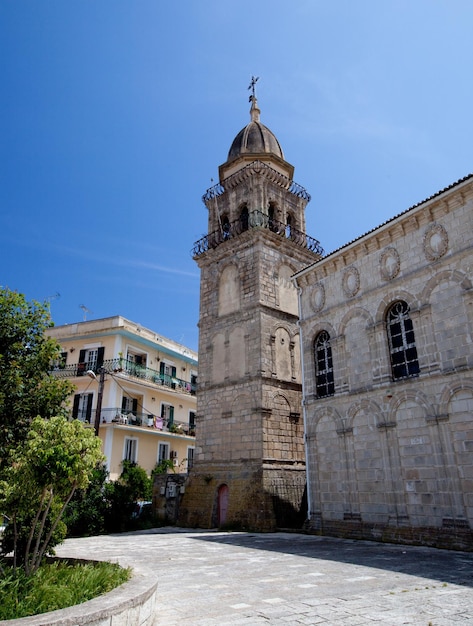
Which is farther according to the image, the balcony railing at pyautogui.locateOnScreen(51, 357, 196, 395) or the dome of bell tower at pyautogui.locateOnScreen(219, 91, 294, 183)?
the balcony railing at pyautogui.locateOnScreen(51, 357, 196, 395)

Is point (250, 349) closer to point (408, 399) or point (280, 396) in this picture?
point (280, 396)

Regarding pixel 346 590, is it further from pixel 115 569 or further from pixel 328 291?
pixel 328 291

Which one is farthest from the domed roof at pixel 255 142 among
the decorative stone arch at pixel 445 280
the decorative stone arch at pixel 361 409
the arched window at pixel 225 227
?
the decorative stone arch at pixel 361 409

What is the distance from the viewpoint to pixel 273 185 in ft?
85.9

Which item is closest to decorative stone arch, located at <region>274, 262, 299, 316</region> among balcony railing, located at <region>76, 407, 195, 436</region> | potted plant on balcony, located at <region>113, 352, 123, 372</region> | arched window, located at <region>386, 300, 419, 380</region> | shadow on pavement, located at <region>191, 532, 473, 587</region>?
arched window, located at <region>386, 300, 419, 380</region>

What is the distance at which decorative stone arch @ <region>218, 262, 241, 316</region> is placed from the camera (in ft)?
78.6

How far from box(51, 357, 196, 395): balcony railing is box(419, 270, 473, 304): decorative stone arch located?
58.7 ft

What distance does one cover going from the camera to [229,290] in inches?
963

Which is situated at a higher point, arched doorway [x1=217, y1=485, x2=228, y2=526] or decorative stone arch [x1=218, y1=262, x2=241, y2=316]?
decorative stone arch [x1=218, y1=262, x2=241, y2=316]

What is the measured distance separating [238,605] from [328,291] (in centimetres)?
1359

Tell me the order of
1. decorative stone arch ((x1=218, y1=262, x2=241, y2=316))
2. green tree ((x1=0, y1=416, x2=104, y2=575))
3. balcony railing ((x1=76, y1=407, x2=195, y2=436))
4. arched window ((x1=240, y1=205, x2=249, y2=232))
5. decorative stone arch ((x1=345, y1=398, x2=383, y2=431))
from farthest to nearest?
balcony railing ((x1=76, y1=407, x2=195, y2=436)) → arched window ((x1=240, y1=205, x2=249, y2=232)) → decorative stone arch ((x1=218, y1=262, x2=241, y2=316)) → decorative stone arch ((x1=345, y1=398, x2=383, y2=431)) → green tree ((x1=0, y1=416, x2=104, y2=575))

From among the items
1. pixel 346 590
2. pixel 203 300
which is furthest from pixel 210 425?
pixel 346 590

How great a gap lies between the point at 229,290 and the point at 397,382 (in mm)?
11398

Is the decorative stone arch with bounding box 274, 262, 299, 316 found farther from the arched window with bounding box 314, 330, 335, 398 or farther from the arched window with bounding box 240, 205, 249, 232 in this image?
the arched window with bounding box 314, 330, 335, 398
